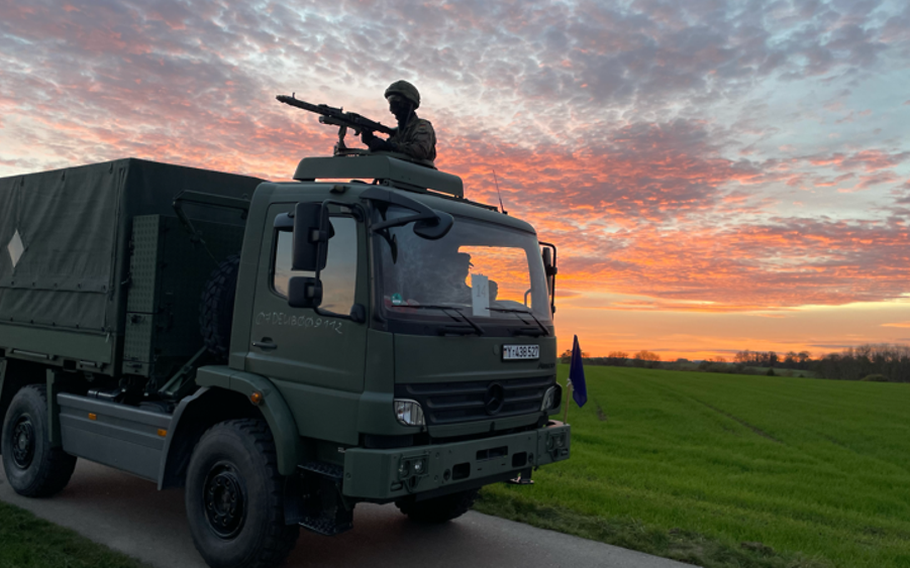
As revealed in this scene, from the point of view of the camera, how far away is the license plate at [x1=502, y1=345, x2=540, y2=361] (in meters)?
5.38

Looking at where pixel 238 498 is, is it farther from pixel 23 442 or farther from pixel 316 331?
pixel 23 442

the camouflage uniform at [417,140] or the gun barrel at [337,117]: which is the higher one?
the gun barrel at [337,117]

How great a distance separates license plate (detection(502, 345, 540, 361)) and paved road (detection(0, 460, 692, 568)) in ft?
5.80

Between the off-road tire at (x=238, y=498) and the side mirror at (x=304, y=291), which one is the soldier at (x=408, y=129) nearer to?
the side mirror at (x=304, y=291)

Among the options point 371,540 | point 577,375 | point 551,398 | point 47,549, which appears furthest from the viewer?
point 577,375

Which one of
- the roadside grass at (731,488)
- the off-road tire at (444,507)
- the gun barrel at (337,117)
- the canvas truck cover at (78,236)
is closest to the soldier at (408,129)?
the gun barrel at (337,117)

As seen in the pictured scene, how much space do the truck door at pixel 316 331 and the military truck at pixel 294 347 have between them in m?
0.02

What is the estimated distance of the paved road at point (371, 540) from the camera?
5.75 metres

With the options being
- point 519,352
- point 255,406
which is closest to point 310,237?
point 255,406

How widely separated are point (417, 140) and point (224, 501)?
3852 millimetres

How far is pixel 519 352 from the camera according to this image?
5.51m

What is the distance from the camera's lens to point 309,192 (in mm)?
5344

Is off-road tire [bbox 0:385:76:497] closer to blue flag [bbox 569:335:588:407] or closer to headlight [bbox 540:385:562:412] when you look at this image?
headlight [bbox 540:385:562:412]

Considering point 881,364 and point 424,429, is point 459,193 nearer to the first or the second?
point 424,429
